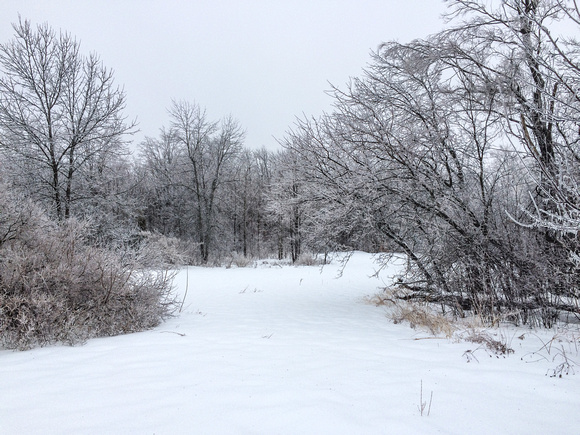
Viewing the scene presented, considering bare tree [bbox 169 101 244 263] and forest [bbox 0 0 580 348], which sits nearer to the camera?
forest [bbox 0 0 580 348]

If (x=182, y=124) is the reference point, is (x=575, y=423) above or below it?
below

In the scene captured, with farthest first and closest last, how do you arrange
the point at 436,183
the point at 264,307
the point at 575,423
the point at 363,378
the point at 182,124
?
1. the point at 182,124
2. the point at 264,307
3. the point at 436,183
4. the point at 363,378
5. the point at 575,423

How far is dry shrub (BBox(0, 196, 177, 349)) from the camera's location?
3.84 meters

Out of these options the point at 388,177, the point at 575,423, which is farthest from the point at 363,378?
the point at 388,177

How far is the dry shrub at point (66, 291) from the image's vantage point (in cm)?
384

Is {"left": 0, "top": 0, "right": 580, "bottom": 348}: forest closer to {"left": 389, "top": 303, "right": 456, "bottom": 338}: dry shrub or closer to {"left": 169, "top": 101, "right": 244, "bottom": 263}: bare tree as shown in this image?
{"left": 389, "top": 303, "right": 456, "bottom": 338}: dry shrub

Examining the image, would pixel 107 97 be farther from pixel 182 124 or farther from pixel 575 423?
pixel 575 423

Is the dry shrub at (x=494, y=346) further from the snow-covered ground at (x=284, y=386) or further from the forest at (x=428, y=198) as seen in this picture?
the forest at (x=428, y=198)

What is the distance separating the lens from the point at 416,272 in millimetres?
6316

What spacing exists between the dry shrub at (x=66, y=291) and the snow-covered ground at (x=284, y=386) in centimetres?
36

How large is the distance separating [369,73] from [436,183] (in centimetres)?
267

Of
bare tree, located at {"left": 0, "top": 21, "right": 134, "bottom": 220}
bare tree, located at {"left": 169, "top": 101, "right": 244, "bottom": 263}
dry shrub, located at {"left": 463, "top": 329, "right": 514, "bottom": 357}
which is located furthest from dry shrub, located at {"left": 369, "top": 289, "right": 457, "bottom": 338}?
bare tree, located at {"left": 169, "top": 101, "right": 244, "bottom": 263}

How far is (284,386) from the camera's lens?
2.66 metres

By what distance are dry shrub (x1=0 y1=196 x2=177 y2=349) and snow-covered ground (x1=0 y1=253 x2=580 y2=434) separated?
0.36 meters
